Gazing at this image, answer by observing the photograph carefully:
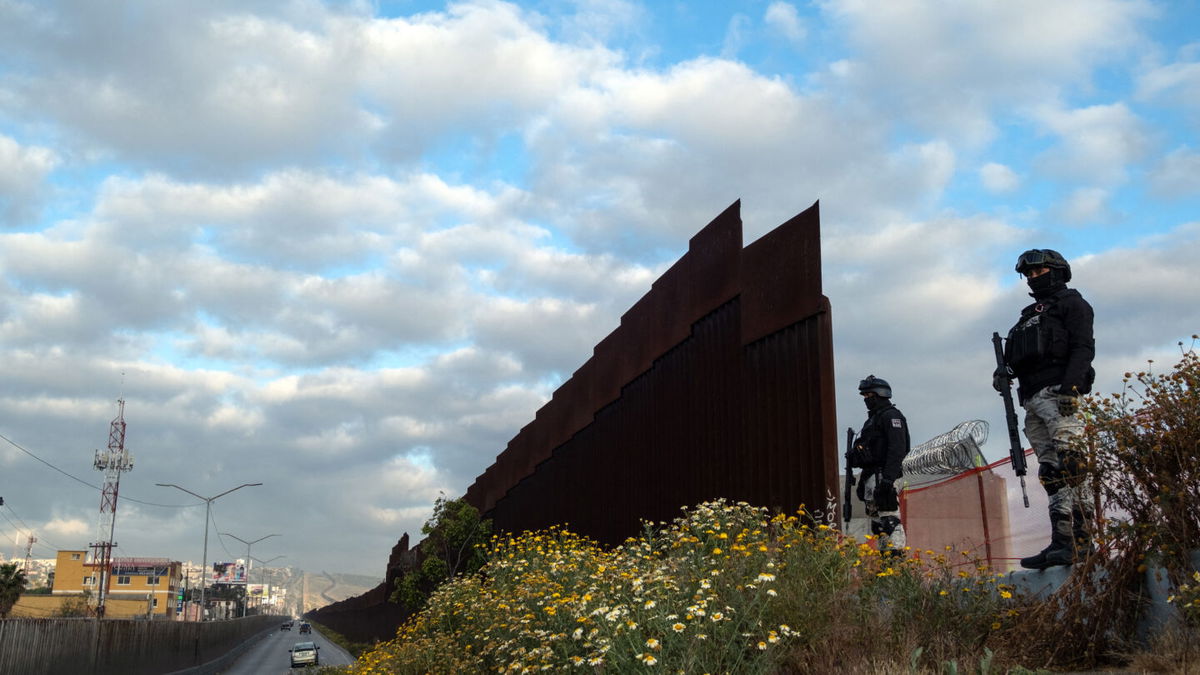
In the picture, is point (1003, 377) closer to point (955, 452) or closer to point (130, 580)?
point (955, 452)

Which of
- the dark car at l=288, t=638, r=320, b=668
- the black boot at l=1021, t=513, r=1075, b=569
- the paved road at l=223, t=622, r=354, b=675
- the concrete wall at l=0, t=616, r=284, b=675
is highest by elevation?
the black boot at l=1021, t=513, r=1075, b=569

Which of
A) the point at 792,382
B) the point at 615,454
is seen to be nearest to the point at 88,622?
the point at 615,454

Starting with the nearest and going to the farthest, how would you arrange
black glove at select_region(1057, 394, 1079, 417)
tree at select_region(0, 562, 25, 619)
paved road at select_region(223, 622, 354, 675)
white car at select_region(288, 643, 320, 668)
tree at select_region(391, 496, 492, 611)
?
black glove at select_region(1057, 394, 1079, 417)
tree at select_region(391, 496, 492, 611)
paved road at select_region(223, 622, 354, 675)
white car at select_region(288, 643, 320, 668)
tree at select_region(0, 562, 25, 619)

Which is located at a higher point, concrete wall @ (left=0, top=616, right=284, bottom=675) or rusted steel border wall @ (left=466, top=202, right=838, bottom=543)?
rusted steel border wall @ (left=466, top=202, right=838, bottom=543)

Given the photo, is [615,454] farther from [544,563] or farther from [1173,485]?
[1173,485]

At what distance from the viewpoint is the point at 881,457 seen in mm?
8859

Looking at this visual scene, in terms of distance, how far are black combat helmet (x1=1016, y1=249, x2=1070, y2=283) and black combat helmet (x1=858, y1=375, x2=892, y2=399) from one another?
→ 2258 millimetres

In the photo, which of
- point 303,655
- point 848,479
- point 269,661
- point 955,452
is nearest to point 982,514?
point 955,452

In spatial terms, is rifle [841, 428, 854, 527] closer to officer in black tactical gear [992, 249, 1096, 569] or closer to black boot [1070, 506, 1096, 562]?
officer in black tactical gear [992, 249, 1096, 569]

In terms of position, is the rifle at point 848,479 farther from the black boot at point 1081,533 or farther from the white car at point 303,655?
the white car at point 303,655

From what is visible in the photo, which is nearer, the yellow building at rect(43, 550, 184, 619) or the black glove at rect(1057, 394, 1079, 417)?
the black glove at rect(1057, 394, 1079, 417)

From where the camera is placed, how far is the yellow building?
125m

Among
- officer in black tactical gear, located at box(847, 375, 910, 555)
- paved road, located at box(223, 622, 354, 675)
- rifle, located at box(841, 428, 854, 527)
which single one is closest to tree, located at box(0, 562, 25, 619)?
paved road, located at box(223, 622, 354, 675)

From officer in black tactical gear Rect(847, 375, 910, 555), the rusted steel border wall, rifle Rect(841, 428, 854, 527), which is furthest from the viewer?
the rusted steel border wall
